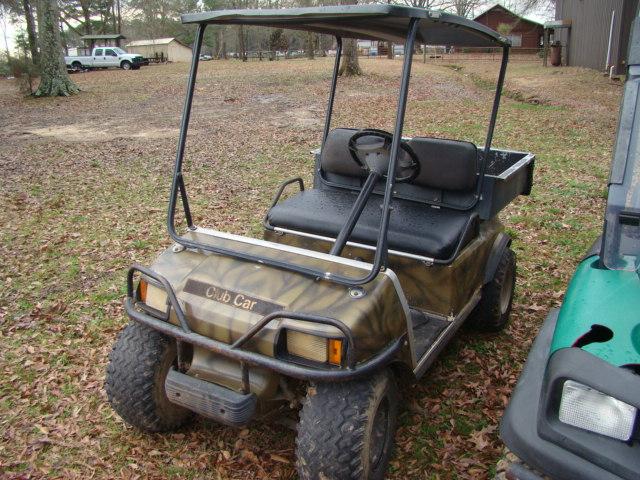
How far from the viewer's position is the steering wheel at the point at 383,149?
3301 mm

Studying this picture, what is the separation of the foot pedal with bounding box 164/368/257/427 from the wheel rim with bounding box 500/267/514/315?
2.15 m

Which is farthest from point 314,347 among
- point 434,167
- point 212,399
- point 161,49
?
point 161,49

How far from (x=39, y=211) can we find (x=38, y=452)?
4607 mm

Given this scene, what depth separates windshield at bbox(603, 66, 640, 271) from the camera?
2.41m

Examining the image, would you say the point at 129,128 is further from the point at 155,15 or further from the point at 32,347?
the point at 155,15

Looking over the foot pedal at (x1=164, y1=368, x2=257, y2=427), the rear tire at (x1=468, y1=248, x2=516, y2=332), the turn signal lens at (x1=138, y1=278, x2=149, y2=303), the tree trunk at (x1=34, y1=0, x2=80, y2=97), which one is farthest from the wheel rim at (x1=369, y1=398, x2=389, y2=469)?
the tree trunk at (x1=34, y1=0, x2=80, y2=97)

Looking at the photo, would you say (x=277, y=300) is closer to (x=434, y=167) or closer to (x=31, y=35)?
(x=434, y=167)

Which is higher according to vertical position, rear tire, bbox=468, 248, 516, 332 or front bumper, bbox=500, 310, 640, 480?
front bumper, bbox=500, 310, 640, 480

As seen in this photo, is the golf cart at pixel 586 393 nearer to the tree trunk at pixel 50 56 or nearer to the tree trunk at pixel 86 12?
the tree trunk at pixel 50 56

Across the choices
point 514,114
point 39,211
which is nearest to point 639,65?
point 39,211

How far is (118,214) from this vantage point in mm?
6859

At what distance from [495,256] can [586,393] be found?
222cm

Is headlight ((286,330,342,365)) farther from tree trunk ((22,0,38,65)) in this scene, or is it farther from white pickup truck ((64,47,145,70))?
white pickup truck ((64,47,145,70))

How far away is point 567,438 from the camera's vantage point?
5.76 ft
